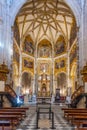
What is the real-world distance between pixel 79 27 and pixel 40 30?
66.3ft

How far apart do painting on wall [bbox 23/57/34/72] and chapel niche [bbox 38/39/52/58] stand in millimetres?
2406

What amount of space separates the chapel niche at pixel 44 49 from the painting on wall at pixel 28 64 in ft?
7.89

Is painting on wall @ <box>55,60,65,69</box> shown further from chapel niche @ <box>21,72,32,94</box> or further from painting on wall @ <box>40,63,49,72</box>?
chapel niche @ <box>21,72,32,94</box>

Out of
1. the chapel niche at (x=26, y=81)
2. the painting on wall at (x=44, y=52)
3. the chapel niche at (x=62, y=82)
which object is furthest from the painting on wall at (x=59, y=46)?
the chapel niche at (x=26, y=81)

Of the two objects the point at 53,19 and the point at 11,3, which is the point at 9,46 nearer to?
the point at 11,3

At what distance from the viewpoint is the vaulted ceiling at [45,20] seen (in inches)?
1380

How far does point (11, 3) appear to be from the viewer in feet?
87.4

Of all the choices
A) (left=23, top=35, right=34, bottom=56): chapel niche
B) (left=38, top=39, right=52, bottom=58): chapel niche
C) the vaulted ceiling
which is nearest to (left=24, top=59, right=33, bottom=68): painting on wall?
(left=23, top=35, right=34, bottom=56): chapel niche

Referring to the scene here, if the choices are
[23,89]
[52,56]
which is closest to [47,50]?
[52,56]

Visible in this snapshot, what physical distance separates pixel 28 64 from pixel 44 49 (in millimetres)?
4486

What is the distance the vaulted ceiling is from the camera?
35062mm

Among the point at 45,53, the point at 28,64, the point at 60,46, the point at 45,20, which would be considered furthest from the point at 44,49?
the point at 45,20

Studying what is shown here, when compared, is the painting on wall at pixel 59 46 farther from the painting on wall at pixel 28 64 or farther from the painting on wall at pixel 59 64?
the painting on wall at pixel 28 64

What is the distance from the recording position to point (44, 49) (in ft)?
155
